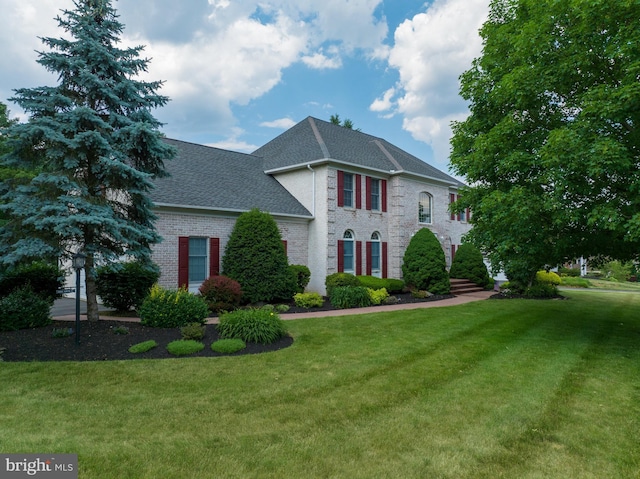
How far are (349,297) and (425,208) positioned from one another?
9.58 metres

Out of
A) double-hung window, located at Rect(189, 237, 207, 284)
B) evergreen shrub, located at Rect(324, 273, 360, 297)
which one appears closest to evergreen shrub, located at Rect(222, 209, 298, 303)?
double-hung window, located at Rect(189, 237, 207, 284)

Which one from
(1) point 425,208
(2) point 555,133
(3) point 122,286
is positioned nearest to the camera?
(2) point 555,133

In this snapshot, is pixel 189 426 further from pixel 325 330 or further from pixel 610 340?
pixel 610 340

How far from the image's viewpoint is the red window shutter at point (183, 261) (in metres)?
13.0

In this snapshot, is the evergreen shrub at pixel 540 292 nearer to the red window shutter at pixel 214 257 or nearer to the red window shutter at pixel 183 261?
the red window shutter at pixel 214 257

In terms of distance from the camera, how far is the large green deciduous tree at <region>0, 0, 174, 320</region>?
314 inches

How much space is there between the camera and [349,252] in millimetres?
17875

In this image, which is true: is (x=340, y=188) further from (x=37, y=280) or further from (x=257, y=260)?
(x=37, y=280)

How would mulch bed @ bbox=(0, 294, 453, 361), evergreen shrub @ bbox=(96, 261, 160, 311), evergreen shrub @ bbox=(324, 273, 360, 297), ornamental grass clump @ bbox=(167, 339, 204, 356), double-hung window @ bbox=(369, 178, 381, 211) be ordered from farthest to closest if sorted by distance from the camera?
double-hung window @ bbox=(369, 178, 381, 211)
evergreen shrub @ bbox=(324, 273, 360, 297)
evergreen shrub @ bbox=(96, 261, 160, 311)
ornamental grass clump @ bbox=(167, 339, 204, 356)
mulch bed @ bbox=(0, 294, 453, 361)

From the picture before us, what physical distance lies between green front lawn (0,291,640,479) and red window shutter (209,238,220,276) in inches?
282

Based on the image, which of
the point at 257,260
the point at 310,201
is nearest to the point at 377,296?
the point at 257,260

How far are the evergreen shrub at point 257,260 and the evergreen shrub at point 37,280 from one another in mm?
5136

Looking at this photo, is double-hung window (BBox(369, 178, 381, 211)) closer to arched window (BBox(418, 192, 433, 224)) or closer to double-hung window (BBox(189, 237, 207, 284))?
arched window (BBox(418, 192, 433, 224))

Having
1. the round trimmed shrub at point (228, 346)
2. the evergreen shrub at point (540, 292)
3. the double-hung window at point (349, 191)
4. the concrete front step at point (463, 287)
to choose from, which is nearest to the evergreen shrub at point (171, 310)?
the round trimmed shrub at point (228, 346)
